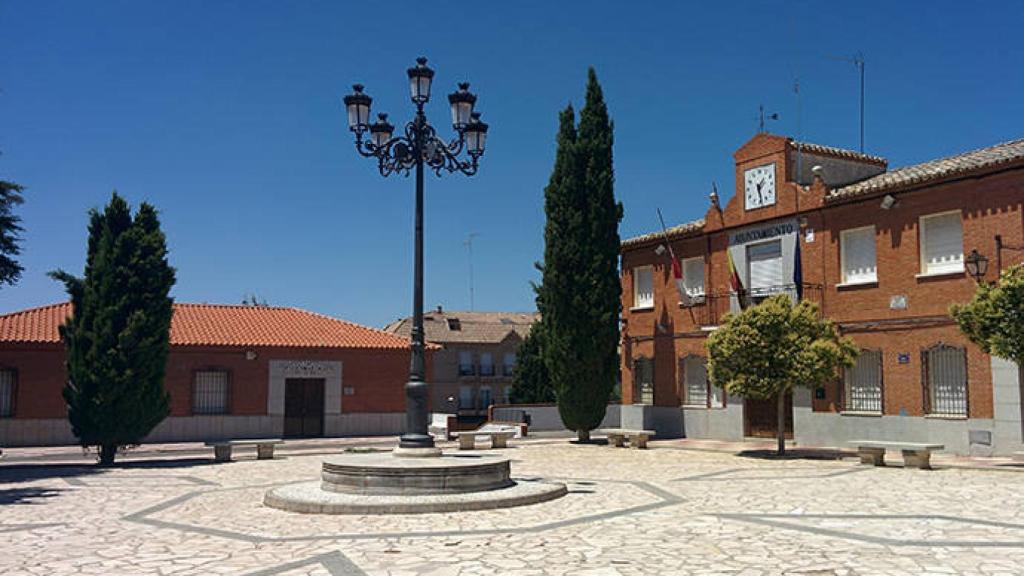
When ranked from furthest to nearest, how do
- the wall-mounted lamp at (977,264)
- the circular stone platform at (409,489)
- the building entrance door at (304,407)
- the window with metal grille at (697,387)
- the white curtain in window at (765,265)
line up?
the building entrance door at (304,407) → the window with metal grille at (697,387) → the white curtain in window at (765,265) → the wall-mounted lamp at (977,264) → the circular stone platform at (409,489)

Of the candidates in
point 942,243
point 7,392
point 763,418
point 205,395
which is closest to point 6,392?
point 7,392

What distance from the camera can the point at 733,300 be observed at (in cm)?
2508

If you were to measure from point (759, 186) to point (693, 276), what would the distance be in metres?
3.74

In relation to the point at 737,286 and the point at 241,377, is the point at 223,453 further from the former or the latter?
the point at 737,286

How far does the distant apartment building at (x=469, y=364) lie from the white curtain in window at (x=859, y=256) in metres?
37.4

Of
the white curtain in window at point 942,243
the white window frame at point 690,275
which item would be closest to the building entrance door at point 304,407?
the white window frame at point 690,275

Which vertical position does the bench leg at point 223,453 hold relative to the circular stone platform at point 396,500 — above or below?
below

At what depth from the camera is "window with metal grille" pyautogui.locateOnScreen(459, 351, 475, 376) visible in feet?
195

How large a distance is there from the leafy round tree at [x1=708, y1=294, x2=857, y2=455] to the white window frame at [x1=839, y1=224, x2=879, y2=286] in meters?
1.78

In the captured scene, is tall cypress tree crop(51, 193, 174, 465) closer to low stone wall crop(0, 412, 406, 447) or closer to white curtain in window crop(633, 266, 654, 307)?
low stone wall crop(0, 412, 406, 447)

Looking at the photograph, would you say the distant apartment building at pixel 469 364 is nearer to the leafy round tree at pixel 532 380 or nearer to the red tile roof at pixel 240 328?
the leafy round tree at pixel 532 380

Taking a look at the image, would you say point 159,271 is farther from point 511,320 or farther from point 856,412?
point 511,320

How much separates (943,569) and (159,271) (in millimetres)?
18798

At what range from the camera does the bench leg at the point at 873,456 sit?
1796 cm
